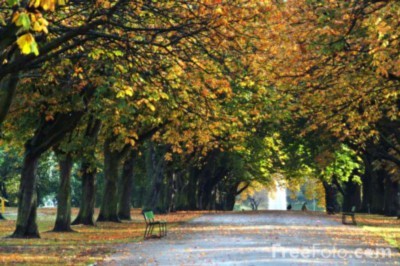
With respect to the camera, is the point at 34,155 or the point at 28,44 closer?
the point at 28,44

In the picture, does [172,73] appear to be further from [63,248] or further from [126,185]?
[126,185]

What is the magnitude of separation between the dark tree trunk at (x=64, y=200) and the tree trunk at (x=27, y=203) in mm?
3736

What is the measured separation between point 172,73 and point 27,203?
10.4 meters

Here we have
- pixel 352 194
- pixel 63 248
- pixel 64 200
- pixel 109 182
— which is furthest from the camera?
pixel 352 194

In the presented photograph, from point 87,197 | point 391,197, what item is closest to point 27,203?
point 87,197

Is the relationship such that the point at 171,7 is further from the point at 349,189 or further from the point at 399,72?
the point at 349,189

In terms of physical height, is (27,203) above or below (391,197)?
below

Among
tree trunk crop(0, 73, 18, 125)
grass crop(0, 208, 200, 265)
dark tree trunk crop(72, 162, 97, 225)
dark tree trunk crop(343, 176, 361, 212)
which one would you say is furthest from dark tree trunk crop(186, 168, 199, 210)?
tree trunk crop(0, 73, 18, 125)

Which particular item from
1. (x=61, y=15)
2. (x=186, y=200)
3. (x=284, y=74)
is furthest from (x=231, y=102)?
(x=186, y=200)

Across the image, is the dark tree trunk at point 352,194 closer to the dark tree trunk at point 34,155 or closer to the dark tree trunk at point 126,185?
the dark tree trunk at point 126,185

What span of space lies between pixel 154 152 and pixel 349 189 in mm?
24623

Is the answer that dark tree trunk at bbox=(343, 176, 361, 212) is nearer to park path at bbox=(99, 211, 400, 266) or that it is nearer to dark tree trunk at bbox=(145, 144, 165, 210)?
dark tree trunk at bbox=(145, 144, 165, 210)

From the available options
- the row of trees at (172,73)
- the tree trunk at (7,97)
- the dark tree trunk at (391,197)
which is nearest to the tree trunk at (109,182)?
the row of trees at (172,73)

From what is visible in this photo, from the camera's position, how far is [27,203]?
2530cm
